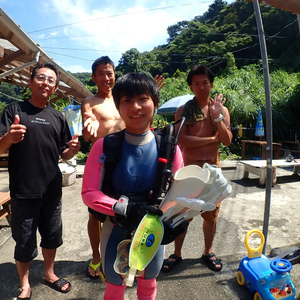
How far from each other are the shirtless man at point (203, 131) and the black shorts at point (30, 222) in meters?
1.22

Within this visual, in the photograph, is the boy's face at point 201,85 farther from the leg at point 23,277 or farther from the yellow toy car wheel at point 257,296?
the leg at point 23,277

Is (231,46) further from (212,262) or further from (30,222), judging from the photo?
(30,222)

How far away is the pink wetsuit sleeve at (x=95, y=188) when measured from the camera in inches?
49.3

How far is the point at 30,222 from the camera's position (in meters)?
1.96

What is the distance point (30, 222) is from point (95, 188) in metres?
0.98

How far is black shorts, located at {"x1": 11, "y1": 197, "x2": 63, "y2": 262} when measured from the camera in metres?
1.92

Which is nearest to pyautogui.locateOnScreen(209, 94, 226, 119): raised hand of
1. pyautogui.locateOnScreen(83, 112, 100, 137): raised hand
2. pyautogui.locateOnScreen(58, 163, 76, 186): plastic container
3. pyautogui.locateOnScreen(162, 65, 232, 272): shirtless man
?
pyautogui.locateOnScreen(162, 65, 232, 272): shirtless man

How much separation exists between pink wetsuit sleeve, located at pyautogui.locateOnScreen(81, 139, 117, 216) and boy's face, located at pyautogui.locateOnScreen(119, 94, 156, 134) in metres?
0.23

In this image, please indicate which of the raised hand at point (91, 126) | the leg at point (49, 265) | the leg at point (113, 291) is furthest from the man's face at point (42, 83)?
the leg at point (113, 291)

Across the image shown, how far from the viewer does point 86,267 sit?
2555mm

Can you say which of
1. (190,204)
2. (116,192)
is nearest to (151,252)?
(190,204)

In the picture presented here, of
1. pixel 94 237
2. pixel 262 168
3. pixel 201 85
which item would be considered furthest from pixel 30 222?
pixel 262 168

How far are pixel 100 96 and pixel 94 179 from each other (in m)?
1.20

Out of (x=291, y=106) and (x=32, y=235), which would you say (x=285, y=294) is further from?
(x=291, y=106)
